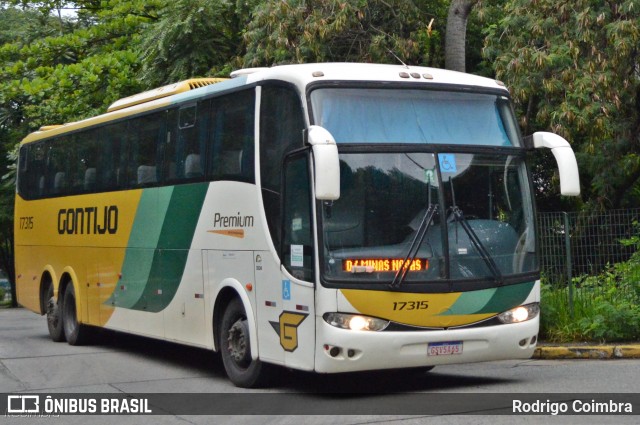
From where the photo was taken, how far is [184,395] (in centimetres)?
1162

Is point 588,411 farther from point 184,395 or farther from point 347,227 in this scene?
point 184,395

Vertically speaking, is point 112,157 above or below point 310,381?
above

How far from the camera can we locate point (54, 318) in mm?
18828

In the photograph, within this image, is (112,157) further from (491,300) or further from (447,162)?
(491,300)

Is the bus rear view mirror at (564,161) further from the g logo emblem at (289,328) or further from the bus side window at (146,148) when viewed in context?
the bus side window at (146,148)

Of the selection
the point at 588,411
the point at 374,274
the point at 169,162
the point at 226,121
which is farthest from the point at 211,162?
the point at 588,411

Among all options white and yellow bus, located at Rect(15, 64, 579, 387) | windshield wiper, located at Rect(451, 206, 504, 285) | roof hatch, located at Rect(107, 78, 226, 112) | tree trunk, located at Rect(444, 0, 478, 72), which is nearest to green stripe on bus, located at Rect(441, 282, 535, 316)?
white and yellow bus, located at Rect(15, 64, 579, 387)

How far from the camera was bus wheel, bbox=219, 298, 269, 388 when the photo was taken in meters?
11.7

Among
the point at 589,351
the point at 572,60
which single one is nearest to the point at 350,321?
the point at 589,351

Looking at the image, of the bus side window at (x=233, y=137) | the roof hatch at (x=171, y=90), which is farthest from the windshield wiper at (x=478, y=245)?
the roof hatch at (x=171, y=90)

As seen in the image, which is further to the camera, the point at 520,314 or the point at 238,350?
the point at 238,350

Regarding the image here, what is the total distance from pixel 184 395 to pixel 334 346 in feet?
7.26

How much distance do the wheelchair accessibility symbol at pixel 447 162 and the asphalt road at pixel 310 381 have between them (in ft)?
7.42

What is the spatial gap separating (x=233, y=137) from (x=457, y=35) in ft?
25.5
